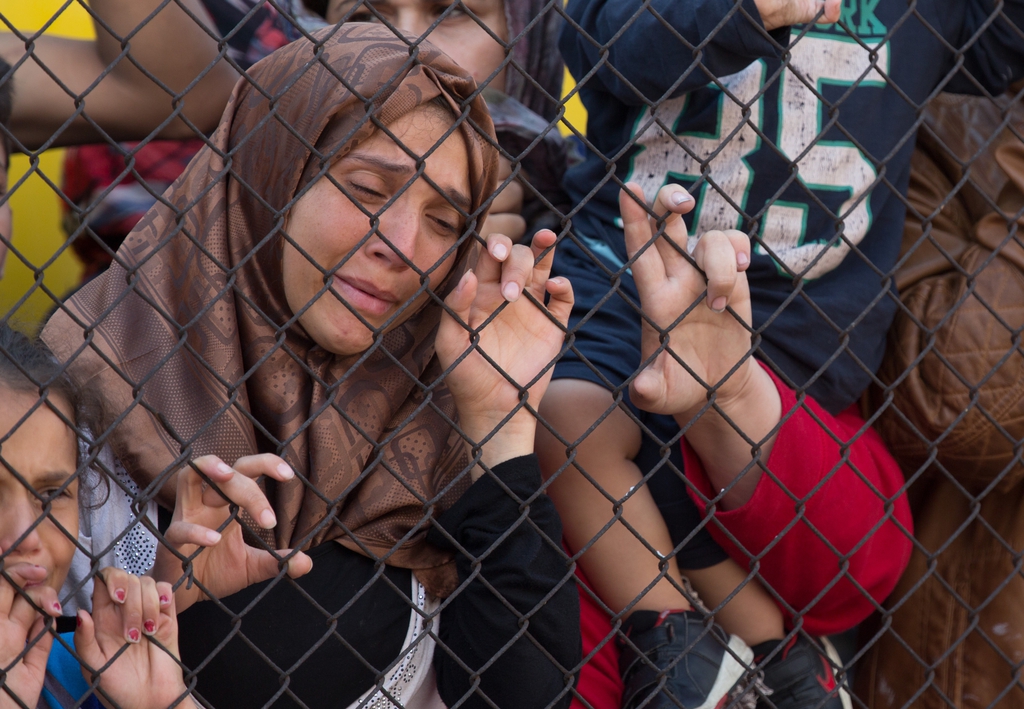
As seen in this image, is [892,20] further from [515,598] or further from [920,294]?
[515,598]

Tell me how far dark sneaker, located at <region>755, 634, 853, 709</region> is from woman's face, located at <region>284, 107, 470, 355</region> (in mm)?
993

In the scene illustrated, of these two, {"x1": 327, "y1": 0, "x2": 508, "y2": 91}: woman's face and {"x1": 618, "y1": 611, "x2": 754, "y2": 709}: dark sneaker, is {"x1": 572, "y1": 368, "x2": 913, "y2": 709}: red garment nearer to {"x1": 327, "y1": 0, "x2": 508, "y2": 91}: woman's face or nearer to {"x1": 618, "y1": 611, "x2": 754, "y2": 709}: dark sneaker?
{"x1": 618, "y1": 611, "x2": 754, "y2": 709}: dark sneaker

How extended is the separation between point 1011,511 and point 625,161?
1.16 metres

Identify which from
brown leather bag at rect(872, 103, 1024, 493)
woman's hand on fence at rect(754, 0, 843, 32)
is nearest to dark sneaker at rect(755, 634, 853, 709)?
brown leather bag at rect(872, 103, 1024, 493)

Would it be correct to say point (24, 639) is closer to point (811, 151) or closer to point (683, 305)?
point (683, 305)

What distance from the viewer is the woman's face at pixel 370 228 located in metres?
1.74

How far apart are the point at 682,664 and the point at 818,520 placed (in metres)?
0.36

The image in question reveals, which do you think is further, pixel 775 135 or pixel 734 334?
pixel 775 135

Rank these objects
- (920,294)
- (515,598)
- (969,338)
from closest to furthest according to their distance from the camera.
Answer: (515,598), (969,338), (920,294)

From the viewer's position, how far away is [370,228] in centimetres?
173

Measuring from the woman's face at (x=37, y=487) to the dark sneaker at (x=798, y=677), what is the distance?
4.16 feet

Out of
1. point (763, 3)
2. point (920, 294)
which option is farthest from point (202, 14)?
point (920, 294)

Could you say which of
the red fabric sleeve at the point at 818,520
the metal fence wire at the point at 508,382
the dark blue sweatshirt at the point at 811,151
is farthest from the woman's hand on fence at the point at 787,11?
the red fabric sleeve at the point at 818,520

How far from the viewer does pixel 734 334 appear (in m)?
1.74
